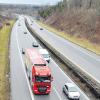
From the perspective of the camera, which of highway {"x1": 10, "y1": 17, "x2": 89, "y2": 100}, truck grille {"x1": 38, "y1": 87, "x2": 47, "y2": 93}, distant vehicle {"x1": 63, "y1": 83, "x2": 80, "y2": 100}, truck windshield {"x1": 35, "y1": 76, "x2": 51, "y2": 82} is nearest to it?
distant vehicle {"x1": 63, "y1": 83, "x2": 80, "y2": 100}

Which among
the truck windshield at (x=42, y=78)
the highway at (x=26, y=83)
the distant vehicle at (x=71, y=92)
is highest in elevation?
the truck windshield at (x=42, y=78)

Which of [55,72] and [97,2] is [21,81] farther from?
[97,2]

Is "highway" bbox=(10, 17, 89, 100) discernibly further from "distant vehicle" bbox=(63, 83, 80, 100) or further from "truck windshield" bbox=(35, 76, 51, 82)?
"truck windshield" bbox=(35, 76, 51, 82)

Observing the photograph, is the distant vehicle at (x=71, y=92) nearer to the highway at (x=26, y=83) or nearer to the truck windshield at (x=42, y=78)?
the highway at (x=26, y=83)

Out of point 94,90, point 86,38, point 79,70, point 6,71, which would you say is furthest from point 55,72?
point 86,38

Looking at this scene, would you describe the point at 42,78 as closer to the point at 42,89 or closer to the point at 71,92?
the point at 42,89

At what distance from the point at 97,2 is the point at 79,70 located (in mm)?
93008

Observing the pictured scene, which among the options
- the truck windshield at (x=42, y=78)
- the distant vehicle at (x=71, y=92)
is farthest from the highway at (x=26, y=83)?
the truck windshield at (x=42, y=78)

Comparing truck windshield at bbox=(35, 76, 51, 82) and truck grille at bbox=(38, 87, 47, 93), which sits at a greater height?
truck windshield at bbox=(35, 76, 51, 82)

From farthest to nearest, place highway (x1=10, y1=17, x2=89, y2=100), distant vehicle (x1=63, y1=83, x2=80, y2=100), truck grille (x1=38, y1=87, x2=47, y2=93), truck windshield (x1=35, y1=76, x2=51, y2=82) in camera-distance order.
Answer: truck grille (x1=38, y1=87, x2=47, y2=93), highway (x1=10, y1=17, x2=89, y2=100), truck windshield (x1=35, y1=76, x2=51, y2=82), distant vehicle (x1=63, y1=83, x2=80, y2=100)

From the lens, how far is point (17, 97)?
112 feet

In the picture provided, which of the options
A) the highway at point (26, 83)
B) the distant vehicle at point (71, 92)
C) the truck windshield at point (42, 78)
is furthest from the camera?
the highway at point (26, 83)

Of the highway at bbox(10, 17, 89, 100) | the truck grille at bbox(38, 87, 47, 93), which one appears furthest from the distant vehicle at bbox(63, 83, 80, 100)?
the truck grille at bbox(38, 87, 47, 93)

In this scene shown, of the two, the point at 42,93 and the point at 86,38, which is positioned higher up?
the point at 42,93
